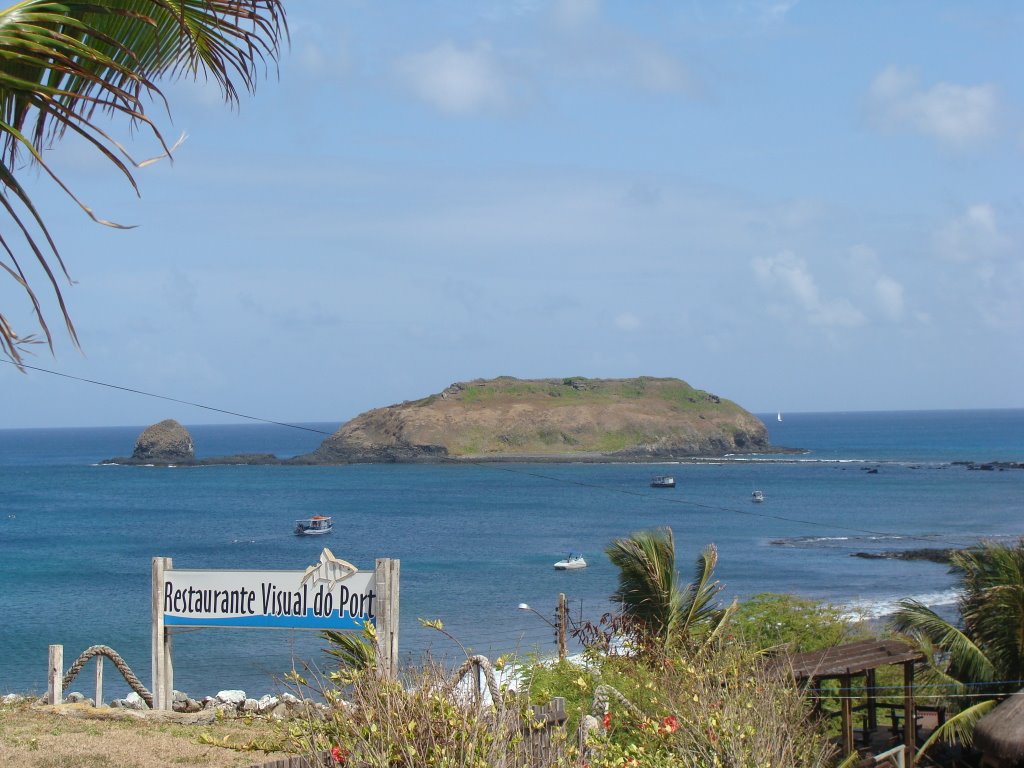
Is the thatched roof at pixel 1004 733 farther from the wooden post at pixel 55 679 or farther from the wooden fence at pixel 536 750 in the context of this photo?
the wooden post at pixel 55 679

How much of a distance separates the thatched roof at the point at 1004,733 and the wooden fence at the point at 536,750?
26.0 feet

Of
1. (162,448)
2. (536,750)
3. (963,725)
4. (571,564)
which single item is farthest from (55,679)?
(162,448)

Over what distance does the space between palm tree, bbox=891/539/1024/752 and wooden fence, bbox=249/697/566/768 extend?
10095 mm

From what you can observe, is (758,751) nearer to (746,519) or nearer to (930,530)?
(930,530)

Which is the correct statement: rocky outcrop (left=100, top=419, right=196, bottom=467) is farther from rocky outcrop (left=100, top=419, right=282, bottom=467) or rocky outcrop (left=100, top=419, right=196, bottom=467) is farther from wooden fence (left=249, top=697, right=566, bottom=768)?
wooden fence (left=249, top=697, right=566, bottom=768)

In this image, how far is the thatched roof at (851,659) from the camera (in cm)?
1182

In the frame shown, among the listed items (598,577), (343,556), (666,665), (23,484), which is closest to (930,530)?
(598,577)

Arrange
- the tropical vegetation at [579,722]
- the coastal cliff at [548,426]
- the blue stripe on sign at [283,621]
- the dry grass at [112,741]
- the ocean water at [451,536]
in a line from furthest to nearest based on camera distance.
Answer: the coastal cliff at [548,426]
the ocean water at [451,536]
the blue stripe on sign at [283,621]
the dry grass at [112,741]
the tropical vegetation at [579,722]

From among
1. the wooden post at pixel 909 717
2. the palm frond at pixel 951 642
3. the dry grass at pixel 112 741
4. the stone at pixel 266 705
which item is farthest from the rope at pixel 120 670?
the palm frond at pixel 951 642

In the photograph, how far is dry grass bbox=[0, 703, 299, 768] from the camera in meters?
9.05

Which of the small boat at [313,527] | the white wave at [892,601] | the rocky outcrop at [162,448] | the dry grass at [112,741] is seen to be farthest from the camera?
the rocky outcrop at [162,448]

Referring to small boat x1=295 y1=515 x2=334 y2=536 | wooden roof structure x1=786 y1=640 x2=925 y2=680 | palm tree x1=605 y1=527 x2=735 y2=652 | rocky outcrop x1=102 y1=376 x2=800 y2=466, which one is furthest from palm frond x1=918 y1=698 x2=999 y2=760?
rocky outcrop x1=102 y1=376 x2=800 y2=466

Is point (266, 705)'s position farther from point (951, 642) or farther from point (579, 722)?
point (951, 642)

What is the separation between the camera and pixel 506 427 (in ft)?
514
